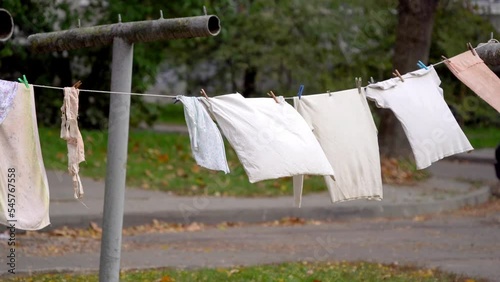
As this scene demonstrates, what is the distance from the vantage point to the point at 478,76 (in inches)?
289

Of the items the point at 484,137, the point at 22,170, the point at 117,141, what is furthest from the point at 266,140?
the point at 484,137

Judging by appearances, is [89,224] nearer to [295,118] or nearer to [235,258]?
[235,258]

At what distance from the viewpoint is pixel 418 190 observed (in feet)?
50.0

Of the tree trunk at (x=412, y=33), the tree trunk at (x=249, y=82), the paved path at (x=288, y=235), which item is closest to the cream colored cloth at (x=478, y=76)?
the paved path at (x=288, y=235)

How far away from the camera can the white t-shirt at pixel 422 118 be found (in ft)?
23.4

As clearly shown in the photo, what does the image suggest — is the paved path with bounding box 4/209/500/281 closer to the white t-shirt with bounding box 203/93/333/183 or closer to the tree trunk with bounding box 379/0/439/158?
the white t-shirt with bounding box 203/93/333/183

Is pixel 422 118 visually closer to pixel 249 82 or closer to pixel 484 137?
pixel 249 82

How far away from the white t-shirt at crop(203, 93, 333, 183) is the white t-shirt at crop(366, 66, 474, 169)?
0.71 metres

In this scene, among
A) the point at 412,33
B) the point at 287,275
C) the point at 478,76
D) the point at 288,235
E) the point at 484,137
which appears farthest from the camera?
the point at 484,137

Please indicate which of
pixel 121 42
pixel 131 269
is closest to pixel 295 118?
pixel 121 42

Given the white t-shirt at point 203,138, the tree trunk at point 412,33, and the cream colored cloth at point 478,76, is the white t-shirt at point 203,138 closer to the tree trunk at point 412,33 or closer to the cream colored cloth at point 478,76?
the cream colored cloth at point 478,76

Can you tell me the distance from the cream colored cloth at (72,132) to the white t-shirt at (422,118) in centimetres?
201

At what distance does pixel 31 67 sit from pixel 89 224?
25.3 feet

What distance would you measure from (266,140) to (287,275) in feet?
6.92
